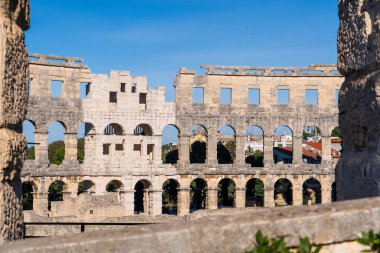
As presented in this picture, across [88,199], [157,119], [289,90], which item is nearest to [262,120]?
[289,90]

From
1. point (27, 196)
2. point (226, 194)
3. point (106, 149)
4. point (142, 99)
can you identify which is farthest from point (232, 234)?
point (27, 196)

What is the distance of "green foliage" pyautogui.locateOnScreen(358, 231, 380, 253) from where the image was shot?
2.78m

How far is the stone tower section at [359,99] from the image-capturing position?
414 cm

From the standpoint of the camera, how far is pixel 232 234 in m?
3.02

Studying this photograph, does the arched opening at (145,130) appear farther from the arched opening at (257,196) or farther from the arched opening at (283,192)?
the arched opening at (283,192)

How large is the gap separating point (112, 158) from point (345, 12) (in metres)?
26.9

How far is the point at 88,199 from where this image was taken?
2612 centimetres

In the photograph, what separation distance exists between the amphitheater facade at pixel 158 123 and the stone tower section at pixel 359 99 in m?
24.8

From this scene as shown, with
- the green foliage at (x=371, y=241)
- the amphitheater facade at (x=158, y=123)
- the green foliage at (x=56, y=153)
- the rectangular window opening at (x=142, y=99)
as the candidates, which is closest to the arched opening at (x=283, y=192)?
the amphitheater facade at (x=158, y=123)

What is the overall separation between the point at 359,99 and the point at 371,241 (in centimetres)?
189

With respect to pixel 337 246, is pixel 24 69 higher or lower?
higher

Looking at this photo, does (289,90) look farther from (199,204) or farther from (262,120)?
(199,204)

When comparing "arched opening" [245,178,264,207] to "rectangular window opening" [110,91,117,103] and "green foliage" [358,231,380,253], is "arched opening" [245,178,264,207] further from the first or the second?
"green foliage" [358,231,380,253]

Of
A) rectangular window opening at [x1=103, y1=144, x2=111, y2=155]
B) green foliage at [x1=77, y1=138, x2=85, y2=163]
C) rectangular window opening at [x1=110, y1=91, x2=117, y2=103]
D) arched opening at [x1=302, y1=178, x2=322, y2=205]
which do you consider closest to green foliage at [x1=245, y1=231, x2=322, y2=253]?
rectangular window opening at [x1=103, y1=144, x2=111, y2=155]
